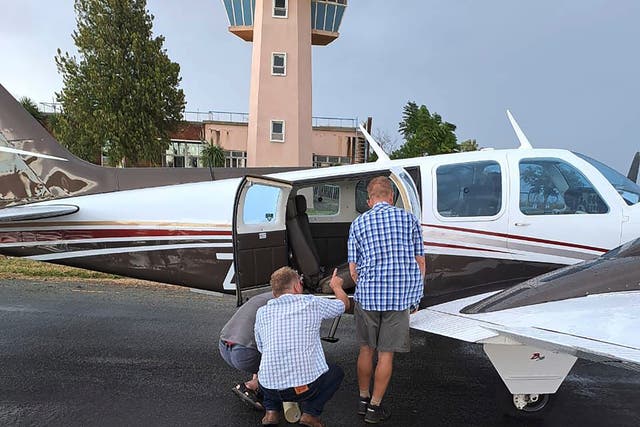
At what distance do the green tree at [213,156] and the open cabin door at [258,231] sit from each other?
28.9m

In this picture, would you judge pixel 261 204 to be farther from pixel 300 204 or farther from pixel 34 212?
pixel 34 212

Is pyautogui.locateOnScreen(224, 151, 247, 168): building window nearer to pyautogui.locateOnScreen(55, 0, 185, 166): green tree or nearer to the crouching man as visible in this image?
pyautogui.locateOnScreen(55, 0, 185, 166): green tree

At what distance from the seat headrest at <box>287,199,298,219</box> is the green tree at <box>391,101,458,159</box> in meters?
15.6

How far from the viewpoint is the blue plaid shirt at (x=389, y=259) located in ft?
12.1

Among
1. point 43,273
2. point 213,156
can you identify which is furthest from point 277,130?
point 43,273

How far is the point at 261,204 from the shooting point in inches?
202

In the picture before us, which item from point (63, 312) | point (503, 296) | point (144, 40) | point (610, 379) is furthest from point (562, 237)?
point (144, 40)

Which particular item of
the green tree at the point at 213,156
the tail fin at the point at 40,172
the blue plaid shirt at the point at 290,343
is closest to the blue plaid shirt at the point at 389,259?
the blue plaid shirt at the point at 290,343

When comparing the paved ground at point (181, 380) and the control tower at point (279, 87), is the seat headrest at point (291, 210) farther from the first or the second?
the control tower at point (279, 87)

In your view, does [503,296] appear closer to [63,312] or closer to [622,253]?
[622,253]

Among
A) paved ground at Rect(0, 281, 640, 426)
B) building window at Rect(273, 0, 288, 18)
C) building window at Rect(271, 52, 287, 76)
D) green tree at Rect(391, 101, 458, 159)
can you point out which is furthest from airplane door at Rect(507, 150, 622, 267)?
building window at Rect(273, 0, 288, 18)

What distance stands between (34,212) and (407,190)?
11.8 feet

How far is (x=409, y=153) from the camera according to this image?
21344mm

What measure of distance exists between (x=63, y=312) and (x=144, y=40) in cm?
1820
